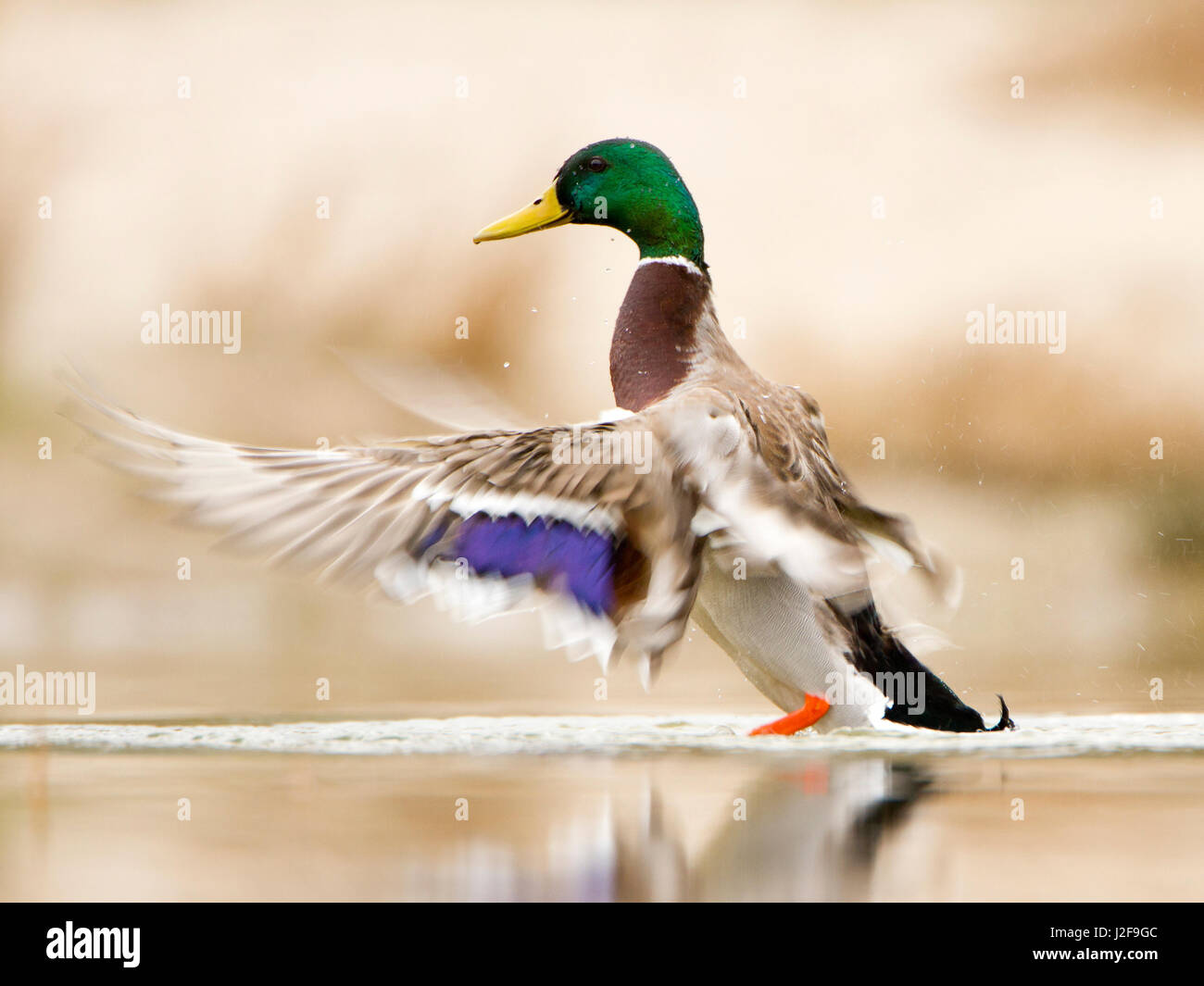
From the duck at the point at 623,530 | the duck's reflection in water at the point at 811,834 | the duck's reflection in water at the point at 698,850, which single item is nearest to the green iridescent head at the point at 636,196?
the duck at the point at 623,530

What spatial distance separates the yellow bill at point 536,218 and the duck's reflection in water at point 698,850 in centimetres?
206

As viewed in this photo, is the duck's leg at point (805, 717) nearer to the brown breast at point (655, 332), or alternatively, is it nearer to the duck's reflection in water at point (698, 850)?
the duck's reflection in water at point (698, 850)

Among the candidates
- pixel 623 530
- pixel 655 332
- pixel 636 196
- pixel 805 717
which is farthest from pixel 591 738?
pixel 636 196

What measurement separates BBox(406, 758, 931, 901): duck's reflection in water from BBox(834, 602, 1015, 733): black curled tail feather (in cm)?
66

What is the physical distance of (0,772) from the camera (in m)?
4.07

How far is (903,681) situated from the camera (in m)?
4.60

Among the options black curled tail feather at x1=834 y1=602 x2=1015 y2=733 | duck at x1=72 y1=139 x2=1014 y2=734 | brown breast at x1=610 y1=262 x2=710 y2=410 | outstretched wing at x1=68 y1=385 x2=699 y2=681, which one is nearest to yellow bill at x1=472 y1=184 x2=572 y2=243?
brown breast at x1=610 y1=262 x2=710 y2=410

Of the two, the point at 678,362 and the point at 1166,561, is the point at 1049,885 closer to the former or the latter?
the point at 678,362

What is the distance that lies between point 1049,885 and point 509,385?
267 inches

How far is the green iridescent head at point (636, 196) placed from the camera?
5172 mm

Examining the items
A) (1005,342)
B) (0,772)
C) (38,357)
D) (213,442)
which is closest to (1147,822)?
(213,442)

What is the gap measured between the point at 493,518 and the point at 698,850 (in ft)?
3.54

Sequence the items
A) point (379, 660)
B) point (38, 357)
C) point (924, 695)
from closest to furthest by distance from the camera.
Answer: point (924, 695) → point (379, 660) → point (38, 357)

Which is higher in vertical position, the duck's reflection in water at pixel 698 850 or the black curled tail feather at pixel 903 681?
the black curled tail feather at pixel 903 681
